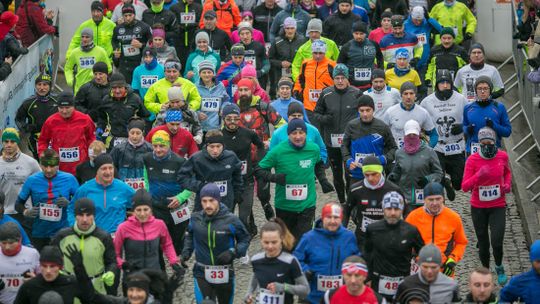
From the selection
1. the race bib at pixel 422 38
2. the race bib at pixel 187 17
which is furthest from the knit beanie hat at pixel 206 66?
the race bib at pixel 187 17

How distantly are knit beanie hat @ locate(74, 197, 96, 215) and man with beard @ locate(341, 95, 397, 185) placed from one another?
3994 mm

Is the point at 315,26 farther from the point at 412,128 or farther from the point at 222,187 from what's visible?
the point at 222,187

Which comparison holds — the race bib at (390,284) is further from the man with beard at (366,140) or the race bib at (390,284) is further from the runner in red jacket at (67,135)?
the runner in red jacket at (67,135)

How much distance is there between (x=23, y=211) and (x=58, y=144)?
2.39 m

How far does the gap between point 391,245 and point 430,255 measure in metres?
1.00

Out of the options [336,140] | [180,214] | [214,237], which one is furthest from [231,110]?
[214,237]

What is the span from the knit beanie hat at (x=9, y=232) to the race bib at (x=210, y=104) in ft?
20.3

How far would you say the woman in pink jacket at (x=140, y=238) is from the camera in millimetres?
15578

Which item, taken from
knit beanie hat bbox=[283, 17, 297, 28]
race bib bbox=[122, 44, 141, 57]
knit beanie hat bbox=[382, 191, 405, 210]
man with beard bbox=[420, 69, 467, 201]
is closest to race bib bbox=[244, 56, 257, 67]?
knit beanie hat bbox=[283, 17, 297, 28]

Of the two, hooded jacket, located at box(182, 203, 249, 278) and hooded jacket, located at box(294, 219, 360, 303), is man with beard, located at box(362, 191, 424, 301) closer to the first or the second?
hooded jacket, located at box(294, 219, 360, 303)

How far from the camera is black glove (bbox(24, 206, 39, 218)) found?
16.9 metres

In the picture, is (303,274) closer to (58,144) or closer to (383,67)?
(58,144)

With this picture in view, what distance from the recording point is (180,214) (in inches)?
680

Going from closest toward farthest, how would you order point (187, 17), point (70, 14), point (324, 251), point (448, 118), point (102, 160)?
1. point (324, 251)
2. point (102, 160)
3. point (448, 118)
4. point (187, 17)
5. point (70, 14)
